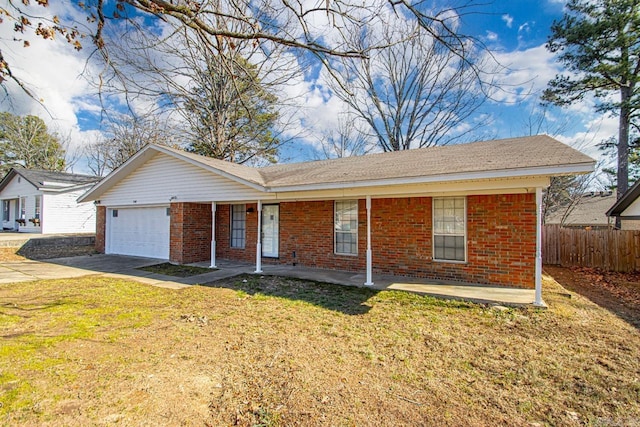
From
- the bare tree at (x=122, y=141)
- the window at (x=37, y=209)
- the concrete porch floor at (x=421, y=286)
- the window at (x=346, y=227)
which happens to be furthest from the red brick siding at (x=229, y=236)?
the window at (x=37, y=209)

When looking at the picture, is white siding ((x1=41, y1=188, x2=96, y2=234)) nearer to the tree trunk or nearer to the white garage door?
the white garage door

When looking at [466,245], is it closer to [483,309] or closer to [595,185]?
[483,309]

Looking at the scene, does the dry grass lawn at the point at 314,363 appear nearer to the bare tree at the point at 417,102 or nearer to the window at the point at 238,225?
the window at the point at 238,225

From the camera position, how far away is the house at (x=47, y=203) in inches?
771

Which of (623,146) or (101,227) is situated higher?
(623,146)

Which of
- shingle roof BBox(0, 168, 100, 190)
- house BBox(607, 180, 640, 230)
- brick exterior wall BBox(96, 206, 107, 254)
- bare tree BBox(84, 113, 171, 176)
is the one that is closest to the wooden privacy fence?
house BBox(607, 180, 640, 230)

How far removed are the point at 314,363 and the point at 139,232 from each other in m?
12.1

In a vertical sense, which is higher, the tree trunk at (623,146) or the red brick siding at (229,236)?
the tree trunk at (623,146)

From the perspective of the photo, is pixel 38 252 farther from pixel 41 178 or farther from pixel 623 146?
pixel 623 146

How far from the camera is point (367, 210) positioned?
25.2ft

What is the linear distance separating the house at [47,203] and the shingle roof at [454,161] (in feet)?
61.1

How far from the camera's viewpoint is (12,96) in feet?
14.7

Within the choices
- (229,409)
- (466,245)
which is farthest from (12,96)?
(466,245)

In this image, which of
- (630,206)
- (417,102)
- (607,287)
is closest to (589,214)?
(630,206)
